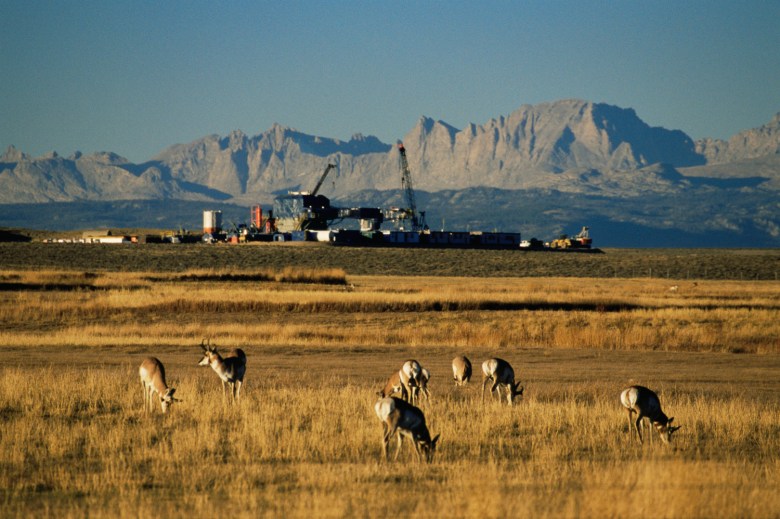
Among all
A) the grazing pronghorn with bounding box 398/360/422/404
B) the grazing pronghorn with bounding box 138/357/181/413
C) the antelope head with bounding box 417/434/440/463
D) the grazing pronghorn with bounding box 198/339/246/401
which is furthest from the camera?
the grazing pronghorn with bounding box 198/339/246/401

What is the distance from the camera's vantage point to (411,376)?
80.5 ft

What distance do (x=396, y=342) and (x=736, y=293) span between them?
45803mm

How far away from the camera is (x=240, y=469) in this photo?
19.3 m

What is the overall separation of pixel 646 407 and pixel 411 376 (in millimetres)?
5984

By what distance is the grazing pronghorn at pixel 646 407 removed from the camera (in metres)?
21.1

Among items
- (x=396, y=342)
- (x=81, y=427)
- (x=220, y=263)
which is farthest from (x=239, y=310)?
(x=220, y=263)

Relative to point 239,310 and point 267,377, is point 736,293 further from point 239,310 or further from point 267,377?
point 267,377

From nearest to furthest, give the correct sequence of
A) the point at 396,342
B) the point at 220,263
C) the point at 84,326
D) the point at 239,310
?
Answer: the point at 396,342, the point at 84,326, the point at 239,310, the point at 220,263

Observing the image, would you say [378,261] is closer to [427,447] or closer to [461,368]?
[461,368]

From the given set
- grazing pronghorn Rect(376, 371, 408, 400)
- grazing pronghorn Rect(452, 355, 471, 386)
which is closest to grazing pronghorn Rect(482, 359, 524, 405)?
grazing pronghorn Rect(452, 355, 471, 386)

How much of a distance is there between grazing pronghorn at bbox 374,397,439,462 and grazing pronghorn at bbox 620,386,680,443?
187 inches

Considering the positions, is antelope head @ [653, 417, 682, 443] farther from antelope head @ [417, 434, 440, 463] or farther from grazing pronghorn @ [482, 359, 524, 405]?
antelope head @ [417, 434, 440, 463]

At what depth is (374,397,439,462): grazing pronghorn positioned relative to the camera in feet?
59.7

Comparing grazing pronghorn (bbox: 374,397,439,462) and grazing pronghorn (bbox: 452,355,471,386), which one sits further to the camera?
grazing pronghorn (bbox: 452,355,471,386)
